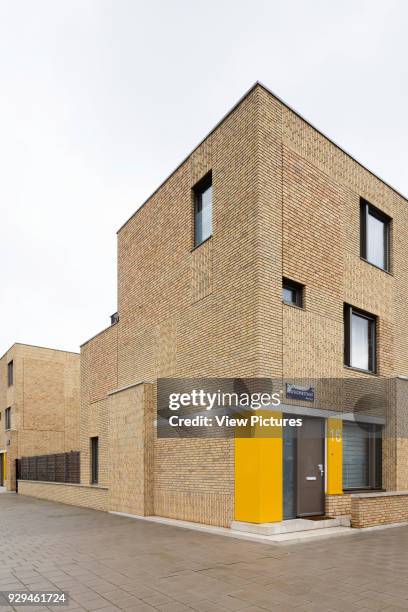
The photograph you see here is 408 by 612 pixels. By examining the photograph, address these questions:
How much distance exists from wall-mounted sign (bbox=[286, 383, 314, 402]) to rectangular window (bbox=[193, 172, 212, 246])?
4.53m

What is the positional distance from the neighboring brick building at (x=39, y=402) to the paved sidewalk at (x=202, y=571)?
23.1m

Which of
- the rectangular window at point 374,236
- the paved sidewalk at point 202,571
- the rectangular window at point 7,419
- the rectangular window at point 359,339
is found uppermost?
the rectangular window at point 374,236

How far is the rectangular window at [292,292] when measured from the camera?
512 inches

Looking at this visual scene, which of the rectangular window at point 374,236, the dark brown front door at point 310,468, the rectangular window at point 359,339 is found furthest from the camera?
the rectangular window at point 374,236

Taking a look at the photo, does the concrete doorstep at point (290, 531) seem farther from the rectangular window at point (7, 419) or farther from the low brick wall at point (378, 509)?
the rectangular window at point (7, 419)

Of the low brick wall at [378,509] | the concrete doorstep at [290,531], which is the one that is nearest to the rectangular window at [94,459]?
the concrete doorstep at [290,531]

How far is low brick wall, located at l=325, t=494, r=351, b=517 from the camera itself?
12.8 m

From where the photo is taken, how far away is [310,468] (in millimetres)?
12727

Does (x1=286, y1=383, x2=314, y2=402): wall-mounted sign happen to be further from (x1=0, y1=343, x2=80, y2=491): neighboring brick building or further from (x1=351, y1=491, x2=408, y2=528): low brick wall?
(x1=0, y1=343, x2=80, y2=491): neighboring brick building

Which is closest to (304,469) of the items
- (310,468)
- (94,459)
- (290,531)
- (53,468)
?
(310,468)

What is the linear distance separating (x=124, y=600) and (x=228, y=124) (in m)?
10.8

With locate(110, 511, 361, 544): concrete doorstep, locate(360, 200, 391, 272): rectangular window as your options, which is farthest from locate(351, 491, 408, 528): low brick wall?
locate(360, 200, 391, 272): rectangular window

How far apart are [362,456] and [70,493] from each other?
11.3 metres

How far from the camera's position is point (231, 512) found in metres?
11.8
